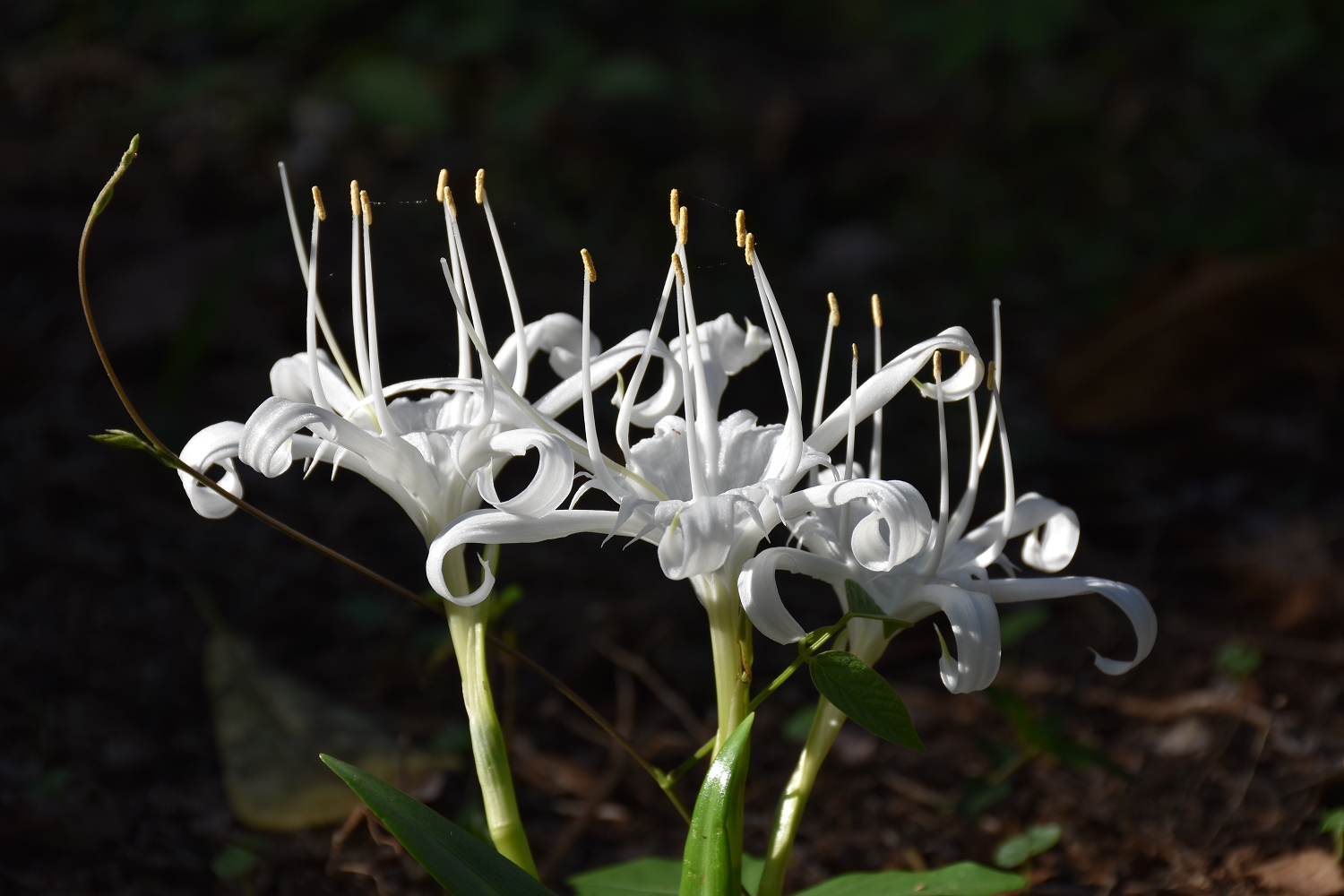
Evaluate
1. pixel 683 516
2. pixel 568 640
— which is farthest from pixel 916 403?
pixel 683 516

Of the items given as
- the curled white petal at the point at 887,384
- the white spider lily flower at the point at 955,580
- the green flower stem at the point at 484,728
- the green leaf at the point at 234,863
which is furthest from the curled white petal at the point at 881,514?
the green leaf at the point at 234,863

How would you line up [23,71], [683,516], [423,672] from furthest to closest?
1. [23,71]
2. [423,672]
3. [683,516]

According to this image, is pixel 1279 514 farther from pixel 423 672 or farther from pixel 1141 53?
pixel 1141 53

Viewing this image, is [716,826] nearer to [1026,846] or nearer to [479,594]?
[479,594]

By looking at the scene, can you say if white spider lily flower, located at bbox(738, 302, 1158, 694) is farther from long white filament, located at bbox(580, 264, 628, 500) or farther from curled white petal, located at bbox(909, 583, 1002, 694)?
long white filament, located at bbox(580, 264, 628, 500)

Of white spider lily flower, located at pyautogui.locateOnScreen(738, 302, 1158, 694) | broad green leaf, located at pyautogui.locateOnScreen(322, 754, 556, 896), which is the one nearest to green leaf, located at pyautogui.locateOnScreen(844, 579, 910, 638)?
white spider lily flower, located at pyautogui.locateOnScreen(738, 302, 1158, 694)

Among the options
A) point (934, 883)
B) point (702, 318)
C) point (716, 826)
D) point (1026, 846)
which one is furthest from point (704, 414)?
point (702, 318)

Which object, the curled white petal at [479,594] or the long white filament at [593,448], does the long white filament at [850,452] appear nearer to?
the long white filament at [593,448]
